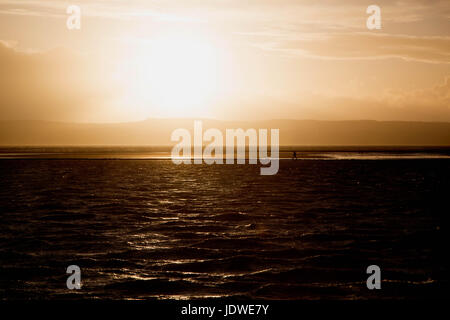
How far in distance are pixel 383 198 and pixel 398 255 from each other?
64.2ft

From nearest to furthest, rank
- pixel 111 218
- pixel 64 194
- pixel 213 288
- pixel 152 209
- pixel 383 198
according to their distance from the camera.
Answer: pixel 213 288 → pixel 111 218 → pixel 152 209 → pixel 383 198 → pixel 64 194

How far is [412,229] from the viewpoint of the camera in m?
22.0

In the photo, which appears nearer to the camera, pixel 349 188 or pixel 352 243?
pixel 352 243

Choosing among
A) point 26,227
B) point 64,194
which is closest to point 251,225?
point 26,227

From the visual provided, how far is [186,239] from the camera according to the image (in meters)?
19.7

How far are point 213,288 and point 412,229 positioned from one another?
43.5 feet

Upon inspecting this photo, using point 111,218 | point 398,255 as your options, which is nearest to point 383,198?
point 398,255

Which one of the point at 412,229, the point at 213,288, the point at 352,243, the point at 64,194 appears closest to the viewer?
the point at 213,288

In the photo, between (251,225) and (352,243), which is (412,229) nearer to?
(352,243)

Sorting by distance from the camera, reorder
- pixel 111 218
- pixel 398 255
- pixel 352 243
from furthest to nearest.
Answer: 1. pixel 111 218
2. pixel 352 243
3. pixel 398 255

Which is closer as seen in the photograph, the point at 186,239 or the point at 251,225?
the point at 186,239
